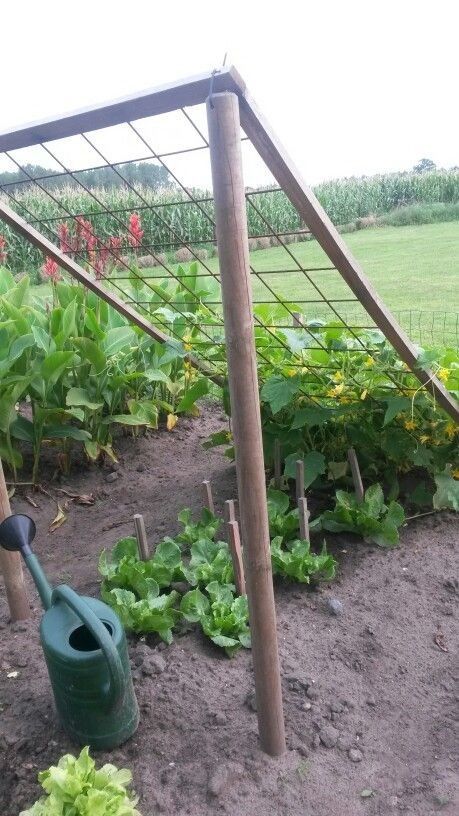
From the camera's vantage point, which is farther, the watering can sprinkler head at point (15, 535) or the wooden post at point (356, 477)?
the wooden post at point (356, 477)

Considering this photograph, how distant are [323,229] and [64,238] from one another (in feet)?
5.72

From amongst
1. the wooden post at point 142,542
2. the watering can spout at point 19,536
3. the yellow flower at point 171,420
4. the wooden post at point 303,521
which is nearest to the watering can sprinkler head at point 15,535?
the watering can spout at point 19,536

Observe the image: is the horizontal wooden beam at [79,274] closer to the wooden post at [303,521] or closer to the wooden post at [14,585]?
the wooden post at [303,521]

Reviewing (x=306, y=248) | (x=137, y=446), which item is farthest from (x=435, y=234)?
(x=137, y=446)

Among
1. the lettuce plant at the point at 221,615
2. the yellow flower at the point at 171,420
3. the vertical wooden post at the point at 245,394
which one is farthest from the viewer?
the yellow flower at the point at 171,420

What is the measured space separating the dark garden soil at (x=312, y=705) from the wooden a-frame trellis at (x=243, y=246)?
147mm

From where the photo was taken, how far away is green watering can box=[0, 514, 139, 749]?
164 centimetres

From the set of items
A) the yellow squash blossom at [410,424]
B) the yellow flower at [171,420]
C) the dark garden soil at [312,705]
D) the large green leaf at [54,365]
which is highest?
the large green leaf at [54,365]

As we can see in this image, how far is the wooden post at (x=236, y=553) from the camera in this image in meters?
2.19

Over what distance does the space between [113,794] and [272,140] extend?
1.63m

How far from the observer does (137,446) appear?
12.6 ft

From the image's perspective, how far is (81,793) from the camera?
1528mm

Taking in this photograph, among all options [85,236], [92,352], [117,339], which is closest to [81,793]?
[92,352]

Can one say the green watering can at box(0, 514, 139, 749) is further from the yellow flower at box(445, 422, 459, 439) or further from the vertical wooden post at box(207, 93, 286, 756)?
the yellow flower at box(445, 422, 459, 439)
